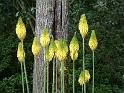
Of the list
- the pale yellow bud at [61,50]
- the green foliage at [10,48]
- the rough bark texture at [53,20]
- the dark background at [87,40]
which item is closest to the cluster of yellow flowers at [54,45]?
the pale yellow bud at [61,50]

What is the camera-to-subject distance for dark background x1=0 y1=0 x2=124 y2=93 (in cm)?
686

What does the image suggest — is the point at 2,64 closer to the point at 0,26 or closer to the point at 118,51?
the point at 0,26

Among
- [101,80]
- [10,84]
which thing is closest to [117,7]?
[101,80]

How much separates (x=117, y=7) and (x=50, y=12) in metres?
3.59

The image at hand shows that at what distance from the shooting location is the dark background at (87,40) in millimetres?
6859

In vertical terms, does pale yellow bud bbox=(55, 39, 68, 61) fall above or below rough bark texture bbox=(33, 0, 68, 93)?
below

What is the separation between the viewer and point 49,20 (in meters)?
4.29

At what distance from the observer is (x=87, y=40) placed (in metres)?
7.86

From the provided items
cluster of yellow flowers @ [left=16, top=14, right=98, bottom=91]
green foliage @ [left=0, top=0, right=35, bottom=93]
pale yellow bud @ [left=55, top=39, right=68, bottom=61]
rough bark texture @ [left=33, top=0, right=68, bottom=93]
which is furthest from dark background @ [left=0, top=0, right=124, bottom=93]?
pale yellow bud @ [left=55, top=39, right=68, bottom=61]

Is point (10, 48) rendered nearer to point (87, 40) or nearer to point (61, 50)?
point (87, 40)

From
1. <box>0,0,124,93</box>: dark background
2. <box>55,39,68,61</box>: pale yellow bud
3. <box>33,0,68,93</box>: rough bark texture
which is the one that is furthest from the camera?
<box>0,0,124,93</box>: dark background

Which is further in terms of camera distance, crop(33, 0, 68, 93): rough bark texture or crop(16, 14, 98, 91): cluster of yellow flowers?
crop(33, 0, 68, 93): rough bark texture

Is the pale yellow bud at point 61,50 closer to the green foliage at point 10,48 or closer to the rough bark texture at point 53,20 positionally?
the rough bark texture at point 53,20

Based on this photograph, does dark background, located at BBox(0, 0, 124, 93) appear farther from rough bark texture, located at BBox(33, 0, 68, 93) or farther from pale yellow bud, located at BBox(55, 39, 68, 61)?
pale yellow bud, located at BBox(55, 39, 68, 61)
